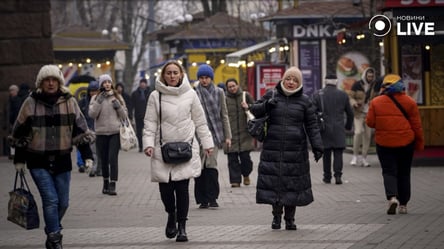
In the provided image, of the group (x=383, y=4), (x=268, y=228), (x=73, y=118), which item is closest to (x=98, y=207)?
(x=268, y=228)

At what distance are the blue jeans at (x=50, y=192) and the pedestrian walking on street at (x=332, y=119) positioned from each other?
838cm

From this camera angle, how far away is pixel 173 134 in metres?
11.4

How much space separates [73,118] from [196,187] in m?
4.25

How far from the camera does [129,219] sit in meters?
13.8

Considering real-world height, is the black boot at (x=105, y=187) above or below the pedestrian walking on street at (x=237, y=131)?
below

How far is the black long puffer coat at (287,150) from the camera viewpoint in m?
11.9

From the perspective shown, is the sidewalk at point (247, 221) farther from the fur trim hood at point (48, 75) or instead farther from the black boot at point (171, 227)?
the fur trim hood at point (48, 75)

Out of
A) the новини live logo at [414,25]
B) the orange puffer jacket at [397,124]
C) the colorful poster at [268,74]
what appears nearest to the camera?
the orange puffer jacket at [397,124]

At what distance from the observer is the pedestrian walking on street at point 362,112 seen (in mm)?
22125

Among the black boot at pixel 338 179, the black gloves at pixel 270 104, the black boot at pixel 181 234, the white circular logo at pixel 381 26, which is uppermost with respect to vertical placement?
the white circular logo at pixel 381 26

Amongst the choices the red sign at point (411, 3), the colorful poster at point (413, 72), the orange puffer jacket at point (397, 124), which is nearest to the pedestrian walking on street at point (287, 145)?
the orange puffer jacket at point (397, 124)

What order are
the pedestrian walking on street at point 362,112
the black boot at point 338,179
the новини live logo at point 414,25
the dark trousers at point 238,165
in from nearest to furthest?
the dark trousers at point 238,165 → the black boot at point 338,179 → the новини live logo at point 414,25 → the pedestrian walking on street at point 362,112

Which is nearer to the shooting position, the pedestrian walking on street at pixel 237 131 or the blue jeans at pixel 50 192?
the blue jeans at pixel 50 192

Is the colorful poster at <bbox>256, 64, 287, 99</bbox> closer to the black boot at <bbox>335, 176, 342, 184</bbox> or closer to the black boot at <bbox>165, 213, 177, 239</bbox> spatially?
the black boot at <bbox>335, 176, 342, 184</bbox>
